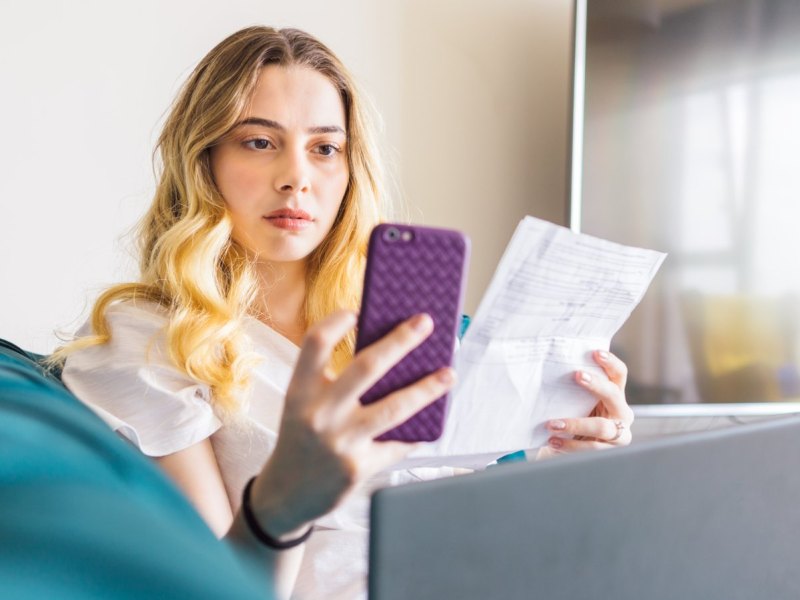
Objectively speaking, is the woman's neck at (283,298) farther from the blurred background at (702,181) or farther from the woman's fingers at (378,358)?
the blurred background at (702,181)

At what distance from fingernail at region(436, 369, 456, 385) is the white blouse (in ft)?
1.21

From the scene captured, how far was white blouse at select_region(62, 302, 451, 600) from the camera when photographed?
896 millimetres

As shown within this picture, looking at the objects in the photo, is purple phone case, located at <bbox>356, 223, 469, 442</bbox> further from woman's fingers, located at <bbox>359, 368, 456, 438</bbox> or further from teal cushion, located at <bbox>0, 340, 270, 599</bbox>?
teal cushion, located at <bbox>0, 340, 270, 599</bbox>

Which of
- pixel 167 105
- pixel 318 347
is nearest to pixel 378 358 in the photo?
pixel 318 347

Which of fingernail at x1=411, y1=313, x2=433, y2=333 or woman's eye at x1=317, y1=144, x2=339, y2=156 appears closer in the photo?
fingernail at x1=411, y1=313, x2=433, y2=333

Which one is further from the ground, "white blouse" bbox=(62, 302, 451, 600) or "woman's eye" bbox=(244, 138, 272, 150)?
"woman's eye" bbox=(244, 138, 272, 150)

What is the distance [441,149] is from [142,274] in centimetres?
118

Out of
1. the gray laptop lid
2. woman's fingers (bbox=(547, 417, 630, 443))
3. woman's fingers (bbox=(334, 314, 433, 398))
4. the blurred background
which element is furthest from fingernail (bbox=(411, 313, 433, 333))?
the blurred background

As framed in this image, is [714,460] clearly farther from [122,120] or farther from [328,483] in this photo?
[122,120]

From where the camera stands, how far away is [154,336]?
3.20 feet

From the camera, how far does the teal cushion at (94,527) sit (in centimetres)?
31

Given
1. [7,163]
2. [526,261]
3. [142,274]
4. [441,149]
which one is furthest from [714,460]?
[441,149]

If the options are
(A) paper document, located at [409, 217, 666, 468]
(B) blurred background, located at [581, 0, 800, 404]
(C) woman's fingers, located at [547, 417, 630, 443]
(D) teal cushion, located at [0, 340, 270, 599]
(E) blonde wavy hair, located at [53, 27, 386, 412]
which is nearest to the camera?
(D) teal cushion, located at [0, 340, 270, 599]

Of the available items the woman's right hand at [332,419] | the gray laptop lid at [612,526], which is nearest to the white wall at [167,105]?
the woman's right hand at [332,419]
